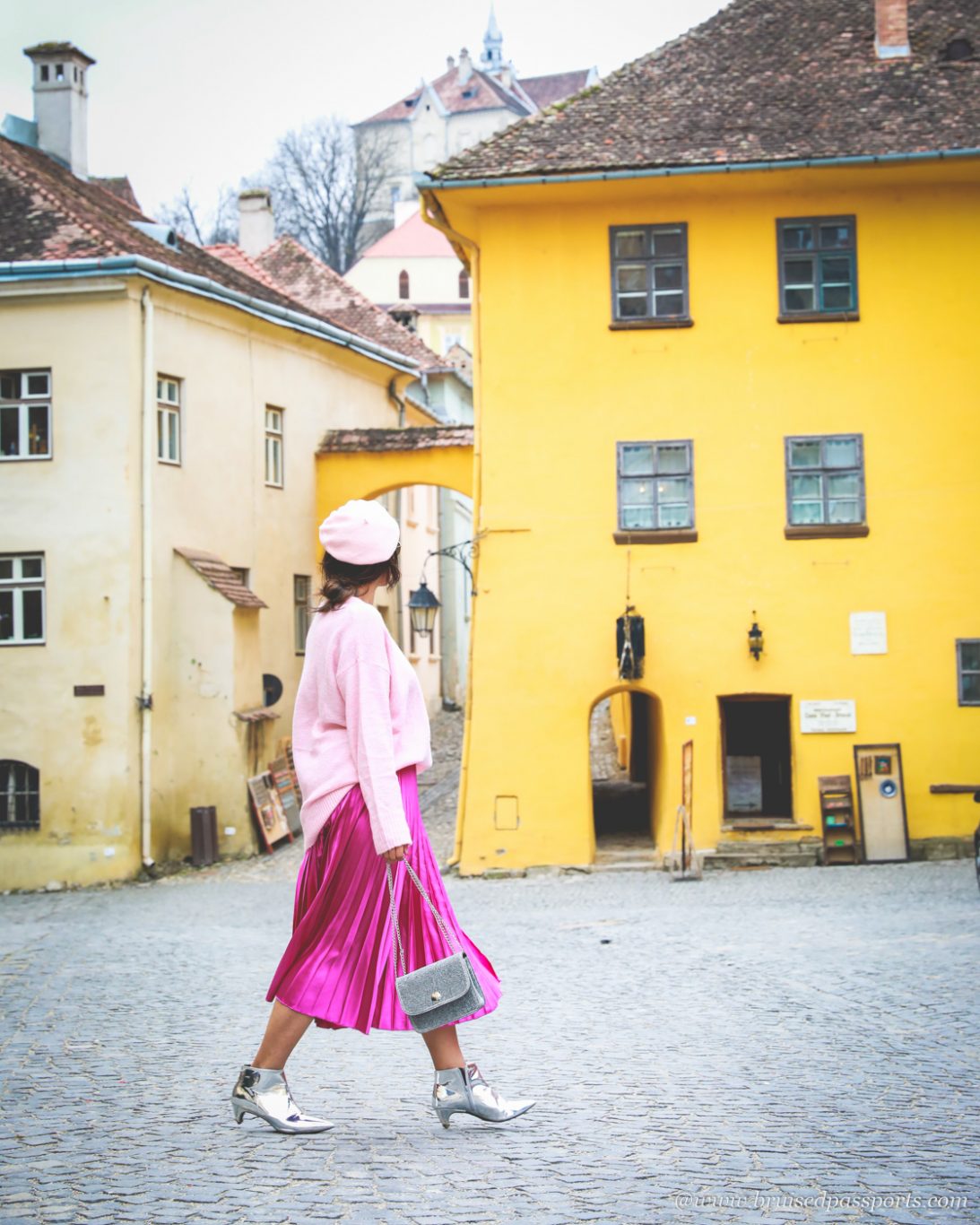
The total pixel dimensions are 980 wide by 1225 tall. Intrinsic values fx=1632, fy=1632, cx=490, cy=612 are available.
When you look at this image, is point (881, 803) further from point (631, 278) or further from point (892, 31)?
point (892, 31)

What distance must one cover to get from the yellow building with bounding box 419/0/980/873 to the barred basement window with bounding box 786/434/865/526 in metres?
0.03

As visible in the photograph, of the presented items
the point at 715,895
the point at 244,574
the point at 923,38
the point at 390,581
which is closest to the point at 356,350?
the point at 244,574

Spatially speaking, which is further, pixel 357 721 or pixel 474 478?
pixel 474 478

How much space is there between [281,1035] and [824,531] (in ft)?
50.7

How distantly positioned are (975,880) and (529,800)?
552 centimetres

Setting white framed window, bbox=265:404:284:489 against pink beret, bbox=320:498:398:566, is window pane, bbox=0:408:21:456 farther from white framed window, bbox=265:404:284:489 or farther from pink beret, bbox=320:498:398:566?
pink beret, bbox=320:498:398:566

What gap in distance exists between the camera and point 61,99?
88.1 feet

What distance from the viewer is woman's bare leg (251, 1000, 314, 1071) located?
5.50 meters

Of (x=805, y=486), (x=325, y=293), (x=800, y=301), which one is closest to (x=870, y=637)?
(x=805, y=486)

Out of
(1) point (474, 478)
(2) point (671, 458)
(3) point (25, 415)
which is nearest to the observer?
(1) point (474, 478)

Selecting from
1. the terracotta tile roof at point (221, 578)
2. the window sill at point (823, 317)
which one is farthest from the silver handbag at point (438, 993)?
the terracotta tile roof at point (221, 578)

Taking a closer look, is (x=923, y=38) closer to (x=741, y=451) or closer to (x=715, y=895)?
(x=741, y=451)

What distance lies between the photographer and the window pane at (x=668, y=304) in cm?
2042

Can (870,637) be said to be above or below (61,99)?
below
